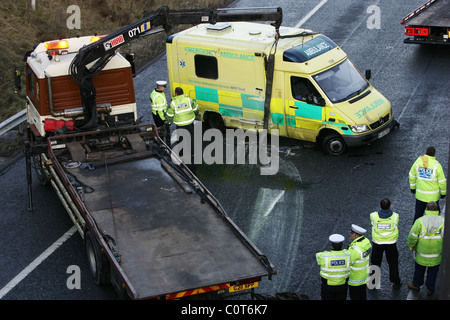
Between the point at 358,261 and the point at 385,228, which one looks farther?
the point at 385,228

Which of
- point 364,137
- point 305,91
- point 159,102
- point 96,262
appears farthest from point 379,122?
point 96,262

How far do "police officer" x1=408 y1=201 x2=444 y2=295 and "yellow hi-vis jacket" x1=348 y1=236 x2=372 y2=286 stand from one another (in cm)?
91

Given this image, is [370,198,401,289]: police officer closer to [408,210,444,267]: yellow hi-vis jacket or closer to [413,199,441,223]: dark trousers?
[408,210,444,267]: yellow hi-vis jacket

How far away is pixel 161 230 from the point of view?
10.5 metres

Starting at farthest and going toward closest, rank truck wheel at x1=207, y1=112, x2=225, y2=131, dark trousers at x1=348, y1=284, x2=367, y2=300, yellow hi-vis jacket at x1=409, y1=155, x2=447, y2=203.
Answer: truck wheel at x1=207, y1=112, x2=225, y2=131
yellow hi-vis jacket at x1=409, y1=155, x2=447, y2=203
dark trousers at x1=348, y1=284, x2=367, y2=300

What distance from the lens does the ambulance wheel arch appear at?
585 inches

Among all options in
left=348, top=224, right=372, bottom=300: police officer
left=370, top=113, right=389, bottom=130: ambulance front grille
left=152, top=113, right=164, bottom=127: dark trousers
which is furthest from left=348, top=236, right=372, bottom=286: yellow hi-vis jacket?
left=152, top=113, right=164, bottom=127: dark trousers

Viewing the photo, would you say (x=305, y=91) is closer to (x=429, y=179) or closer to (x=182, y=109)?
(x=182, y=109)

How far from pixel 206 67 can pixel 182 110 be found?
55.1 inches

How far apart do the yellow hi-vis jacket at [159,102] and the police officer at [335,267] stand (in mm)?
6543

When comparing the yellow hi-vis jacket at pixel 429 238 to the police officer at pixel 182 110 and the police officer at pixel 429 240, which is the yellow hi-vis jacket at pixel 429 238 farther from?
the police officer at pixel 182 110

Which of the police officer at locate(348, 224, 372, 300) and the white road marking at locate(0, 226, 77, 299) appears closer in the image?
the police officer at locate(348, 224, 372, 300)
